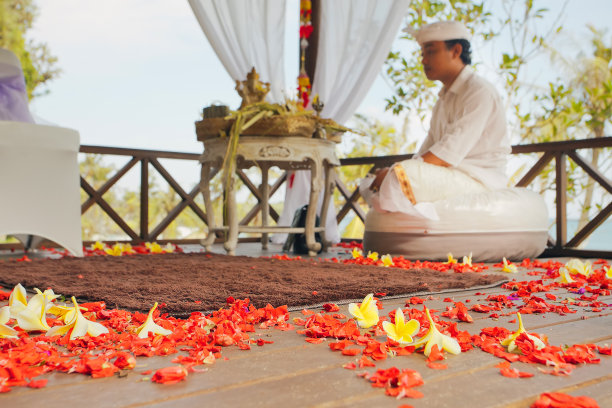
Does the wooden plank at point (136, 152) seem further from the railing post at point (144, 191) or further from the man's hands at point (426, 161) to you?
the man's hands at point (426, 161)

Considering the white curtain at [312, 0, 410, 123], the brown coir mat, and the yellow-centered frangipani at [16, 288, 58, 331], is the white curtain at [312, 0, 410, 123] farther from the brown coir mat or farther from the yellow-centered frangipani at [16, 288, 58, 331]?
the yellow-centered frangipani at [16, 288, 58, 331]

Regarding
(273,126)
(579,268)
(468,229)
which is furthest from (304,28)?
(579,268)

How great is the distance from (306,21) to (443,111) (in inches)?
58.3

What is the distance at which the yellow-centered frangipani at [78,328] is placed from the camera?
907 mm

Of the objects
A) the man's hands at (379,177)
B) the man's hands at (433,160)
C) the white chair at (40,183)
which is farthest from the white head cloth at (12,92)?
the man's hands at (433,160)

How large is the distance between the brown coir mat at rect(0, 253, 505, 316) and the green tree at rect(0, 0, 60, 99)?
8144 millimetres

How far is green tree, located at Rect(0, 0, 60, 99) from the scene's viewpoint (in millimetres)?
9141

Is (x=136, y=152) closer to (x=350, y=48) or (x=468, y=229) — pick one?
(x=350, y=48)

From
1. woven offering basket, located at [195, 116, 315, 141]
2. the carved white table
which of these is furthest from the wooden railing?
woven offering basket, located at [195, 116, 315, 141]

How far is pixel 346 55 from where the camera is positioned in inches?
156

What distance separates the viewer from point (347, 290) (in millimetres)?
1448

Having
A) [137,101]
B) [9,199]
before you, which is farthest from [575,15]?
[9,199]

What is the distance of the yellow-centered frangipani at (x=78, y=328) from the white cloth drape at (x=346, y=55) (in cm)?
277

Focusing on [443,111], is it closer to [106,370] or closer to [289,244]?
[289,244]
